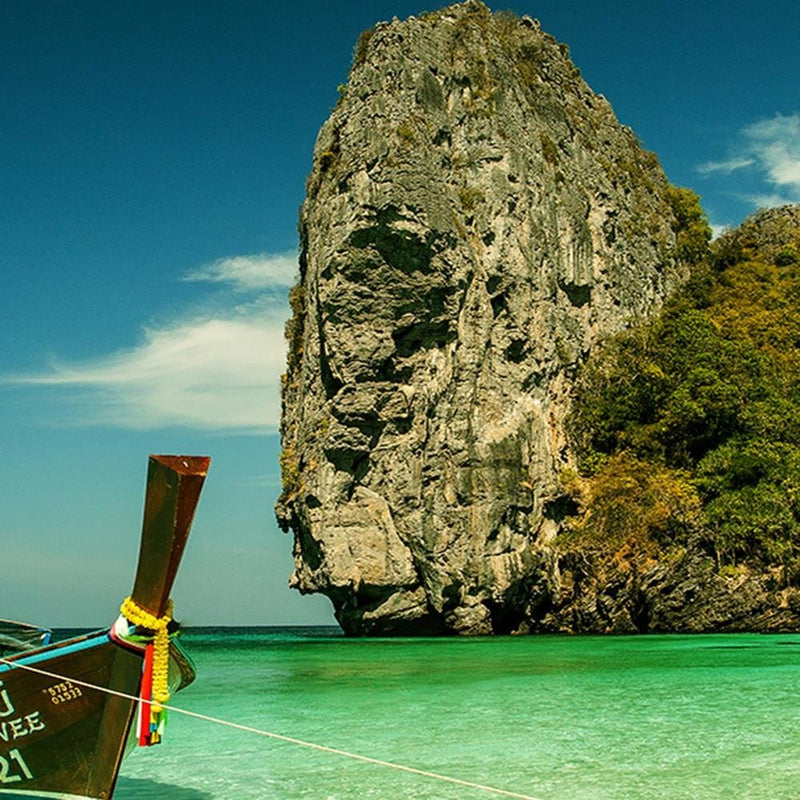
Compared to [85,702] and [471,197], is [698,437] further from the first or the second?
[85,702]

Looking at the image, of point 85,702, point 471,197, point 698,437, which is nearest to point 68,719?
point 85,702

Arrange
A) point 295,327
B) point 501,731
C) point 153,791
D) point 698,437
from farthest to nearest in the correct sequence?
point 295,327, point 698,437, point 501,731, point 153,791

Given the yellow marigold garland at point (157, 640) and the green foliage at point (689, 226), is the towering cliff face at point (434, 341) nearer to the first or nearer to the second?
the green foliage at point (689, 226)

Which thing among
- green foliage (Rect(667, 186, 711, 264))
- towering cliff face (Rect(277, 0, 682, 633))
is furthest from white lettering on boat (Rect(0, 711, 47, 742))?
green foliage (Rect(667, 186, 711, 264))

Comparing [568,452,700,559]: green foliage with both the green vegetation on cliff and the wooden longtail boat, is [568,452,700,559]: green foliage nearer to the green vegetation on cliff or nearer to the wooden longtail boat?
the green vegetation on cliff

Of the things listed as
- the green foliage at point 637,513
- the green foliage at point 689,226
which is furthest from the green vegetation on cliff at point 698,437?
the green foliage at point 689,226

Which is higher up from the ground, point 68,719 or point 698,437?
point 698,437

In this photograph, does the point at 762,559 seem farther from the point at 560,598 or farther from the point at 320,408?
the point at 320,408
